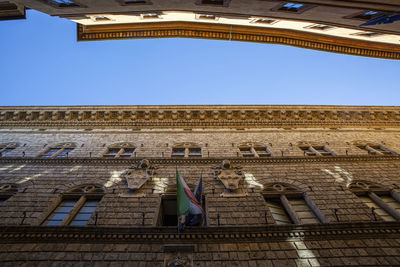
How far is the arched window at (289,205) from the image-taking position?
7.72 m

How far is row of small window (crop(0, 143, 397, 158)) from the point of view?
484 inches

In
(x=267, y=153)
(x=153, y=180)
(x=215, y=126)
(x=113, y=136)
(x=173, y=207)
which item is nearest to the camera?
(x=173, y=207)

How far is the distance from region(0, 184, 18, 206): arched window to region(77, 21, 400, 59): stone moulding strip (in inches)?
464

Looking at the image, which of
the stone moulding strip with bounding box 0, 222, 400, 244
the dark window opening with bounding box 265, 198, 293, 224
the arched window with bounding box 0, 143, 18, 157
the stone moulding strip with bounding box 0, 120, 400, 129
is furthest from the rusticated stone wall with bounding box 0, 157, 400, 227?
the stone moulding strip with bounding box 0, 120, 400, 129

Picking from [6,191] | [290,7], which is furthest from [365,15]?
[6,191]

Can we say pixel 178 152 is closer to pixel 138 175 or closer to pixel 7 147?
pixel 138 175

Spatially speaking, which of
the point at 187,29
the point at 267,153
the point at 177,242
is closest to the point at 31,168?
the point at 177,242

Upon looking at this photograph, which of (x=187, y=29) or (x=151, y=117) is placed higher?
(x=187, y=29)

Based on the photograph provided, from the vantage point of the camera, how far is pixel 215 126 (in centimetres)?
1526

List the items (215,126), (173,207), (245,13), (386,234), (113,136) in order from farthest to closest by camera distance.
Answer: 1. (215,126)
2. (113,136)
3. (245,13)
4. (173,207)
5. (386,234)

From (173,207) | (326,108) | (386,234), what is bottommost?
(173,207)

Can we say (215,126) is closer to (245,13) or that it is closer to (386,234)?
(245,13)

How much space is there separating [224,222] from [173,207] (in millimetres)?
2414

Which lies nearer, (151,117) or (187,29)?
(151,117)
